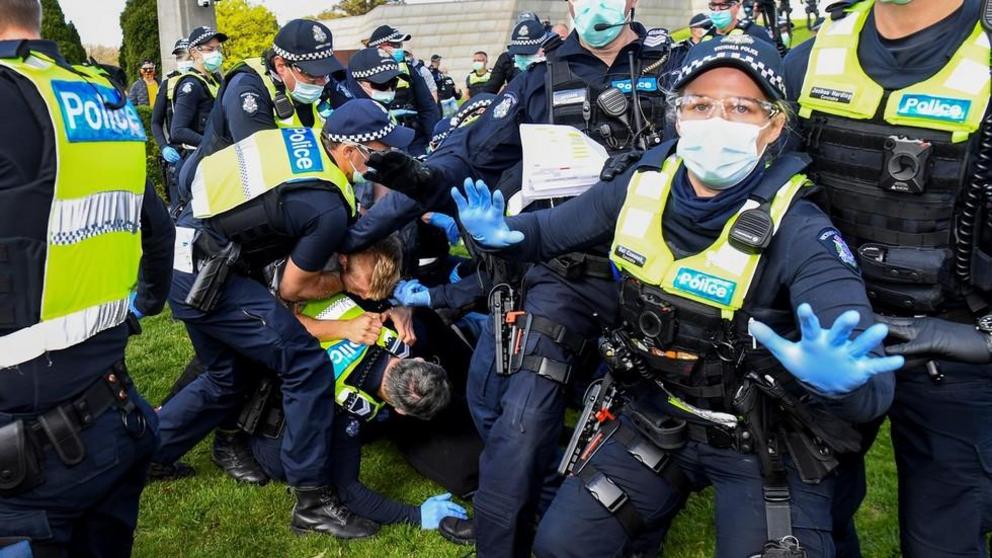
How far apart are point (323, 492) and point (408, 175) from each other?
61.9 inches

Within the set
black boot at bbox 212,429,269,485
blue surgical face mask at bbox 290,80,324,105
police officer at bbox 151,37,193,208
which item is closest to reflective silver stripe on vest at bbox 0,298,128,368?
black boot at bbox 212,429,269,485

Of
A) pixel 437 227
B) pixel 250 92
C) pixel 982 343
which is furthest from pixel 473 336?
pixel 982 343

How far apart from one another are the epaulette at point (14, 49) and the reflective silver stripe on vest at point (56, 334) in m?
0.68

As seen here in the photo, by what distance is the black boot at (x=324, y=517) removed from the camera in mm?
3633

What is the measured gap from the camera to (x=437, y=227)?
5.54m

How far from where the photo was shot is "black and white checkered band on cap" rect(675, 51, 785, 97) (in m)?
2.32

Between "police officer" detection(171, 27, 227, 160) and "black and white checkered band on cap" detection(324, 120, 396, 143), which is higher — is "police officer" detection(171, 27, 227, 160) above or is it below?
below

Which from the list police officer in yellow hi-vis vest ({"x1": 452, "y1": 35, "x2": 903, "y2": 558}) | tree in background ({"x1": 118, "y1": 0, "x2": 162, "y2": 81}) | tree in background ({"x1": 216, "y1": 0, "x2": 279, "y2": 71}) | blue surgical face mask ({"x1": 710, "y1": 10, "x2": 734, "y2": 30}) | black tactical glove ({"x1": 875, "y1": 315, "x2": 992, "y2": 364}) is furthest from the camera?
tree in background ({"x1": 216, "y1": 0, "x2": 279, "y2": 71})

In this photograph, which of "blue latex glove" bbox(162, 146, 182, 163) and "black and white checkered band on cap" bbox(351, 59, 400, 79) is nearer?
"black and white checkered band on cap" bbox(351, 59, 400, 79)

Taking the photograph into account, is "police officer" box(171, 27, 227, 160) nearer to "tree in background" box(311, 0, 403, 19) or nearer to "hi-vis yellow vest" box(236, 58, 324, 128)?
"hi-vis yellow vest" box(236, 58, 324, 128)

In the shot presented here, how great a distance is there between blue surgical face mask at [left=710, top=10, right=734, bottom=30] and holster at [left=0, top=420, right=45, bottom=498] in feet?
21.6

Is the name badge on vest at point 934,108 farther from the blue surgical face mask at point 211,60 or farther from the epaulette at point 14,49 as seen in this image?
the blue surgical face mask at point 211,60

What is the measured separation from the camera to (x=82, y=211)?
208 cm

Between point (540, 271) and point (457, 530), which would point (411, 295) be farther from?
point (457, 530)
